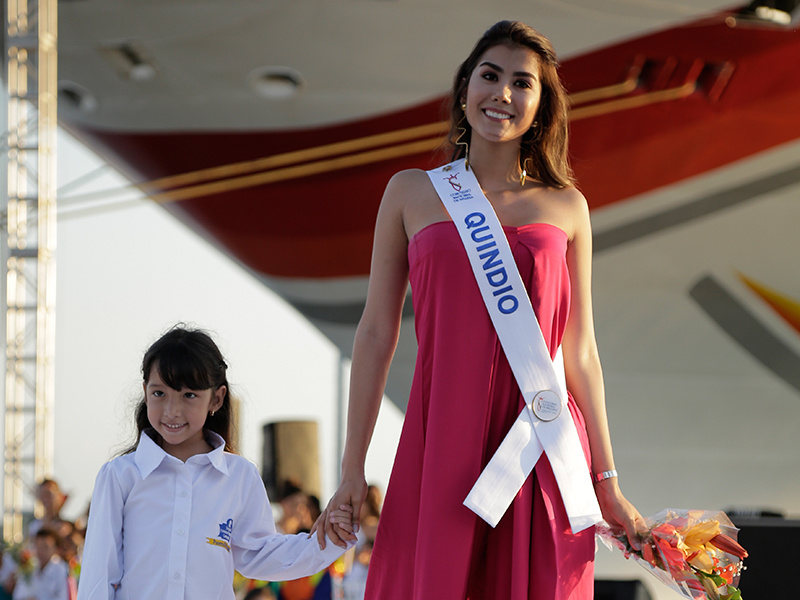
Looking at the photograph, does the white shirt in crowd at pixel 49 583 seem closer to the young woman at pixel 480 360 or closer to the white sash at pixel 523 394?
the young woman at pixel 480 360

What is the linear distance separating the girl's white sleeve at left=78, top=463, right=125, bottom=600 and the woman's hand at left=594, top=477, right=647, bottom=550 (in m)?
0.81

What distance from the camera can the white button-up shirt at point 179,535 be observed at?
1577 millimetres

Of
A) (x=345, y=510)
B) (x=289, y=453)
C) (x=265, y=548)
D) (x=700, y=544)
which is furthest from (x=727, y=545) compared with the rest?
(x=289, y=453)

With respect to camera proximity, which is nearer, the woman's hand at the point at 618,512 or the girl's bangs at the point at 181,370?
the woman's hand at the point at 618,512

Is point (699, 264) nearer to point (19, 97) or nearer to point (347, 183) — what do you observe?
point (347, 183)

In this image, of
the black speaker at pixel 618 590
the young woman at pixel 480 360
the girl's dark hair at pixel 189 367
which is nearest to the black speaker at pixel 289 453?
the black speaker at pixel 618 590

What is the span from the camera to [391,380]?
5.77 metres

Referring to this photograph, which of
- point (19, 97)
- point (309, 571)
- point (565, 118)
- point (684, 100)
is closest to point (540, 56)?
point (565, 118)

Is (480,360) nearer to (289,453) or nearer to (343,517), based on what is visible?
(343,517)

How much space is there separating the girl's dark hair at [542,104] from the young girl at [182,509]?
2.24ft

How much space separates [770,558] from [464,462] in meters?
1.20

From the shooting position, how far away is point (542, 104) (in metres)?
1.53

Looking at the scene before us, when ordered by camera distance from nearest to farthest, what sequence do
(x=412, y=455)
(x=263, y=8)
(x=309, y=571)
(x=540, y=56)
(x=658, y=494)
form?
1. (x=412, y=455)
2. (x=540, y=56)
3. (x=309, y=571)
4. (x=263, y=8)
5. (x=658, y=494)

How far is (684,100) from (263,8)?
2.70 meters
